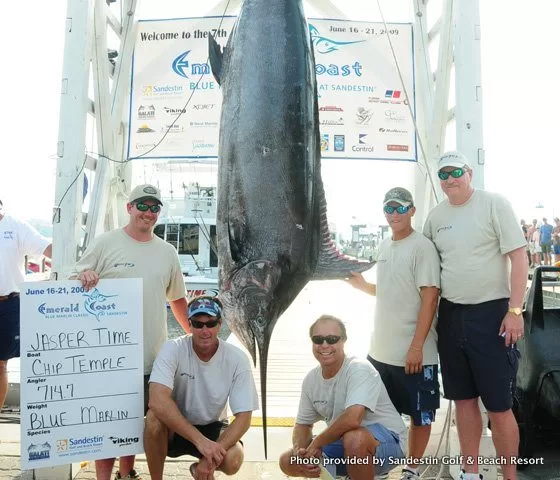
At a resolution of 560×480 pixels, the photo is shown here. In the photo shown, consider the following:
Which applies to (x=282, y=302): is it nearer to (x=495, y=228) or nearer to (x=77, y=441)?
(x=495, y=228)

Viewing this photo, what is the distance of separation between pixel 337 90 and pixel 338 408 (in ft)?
6.66

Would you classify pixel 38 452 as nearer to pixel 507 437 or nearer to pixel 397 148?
pixel 507 437

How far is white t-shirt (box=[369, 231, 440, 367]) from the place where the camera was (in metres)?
2.26

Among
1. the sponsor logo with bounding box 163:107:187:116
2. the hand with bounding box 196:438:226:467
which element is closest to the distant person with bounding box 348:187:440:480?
the hand with bounding box 196:438:226:467

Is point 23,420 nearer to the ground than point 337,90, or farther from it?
nearer to the ground

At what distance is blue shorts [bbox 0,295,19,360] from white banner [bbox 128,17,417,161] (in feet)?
3.79

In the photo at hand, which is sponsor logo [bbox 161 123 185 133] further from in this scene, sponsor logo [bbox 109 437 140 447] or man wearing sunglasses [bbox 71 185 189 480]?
sponsor logo [bbox 109 437 140 447]

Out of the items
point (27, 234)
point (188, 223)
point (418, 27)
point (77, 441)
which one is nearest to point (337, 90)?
point (418, 27)

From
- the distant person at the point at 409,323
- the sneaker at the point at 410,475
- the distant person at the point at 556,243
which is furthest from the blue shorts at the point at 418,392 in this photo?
the distant person at the point at 556,243

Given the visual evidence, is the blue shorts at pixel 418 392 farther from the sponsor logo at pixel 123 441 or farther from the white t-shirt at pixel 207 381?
the sponsor logo at pixel 123 441

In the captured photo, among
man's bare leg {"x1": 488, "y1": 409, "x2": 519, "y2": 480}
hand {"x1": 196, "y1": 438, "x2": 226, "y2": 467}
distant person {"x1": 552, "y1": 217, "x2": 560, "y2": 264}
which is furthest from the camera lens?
distant person {"x1": 552, "y1": 217, "x2": 560, "y2": 264}

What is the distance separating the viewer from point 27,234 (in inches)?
116

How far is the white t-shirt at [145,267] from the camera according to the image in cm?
230

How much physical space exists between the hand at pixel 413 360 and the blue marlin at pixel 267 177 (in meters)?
0.77
